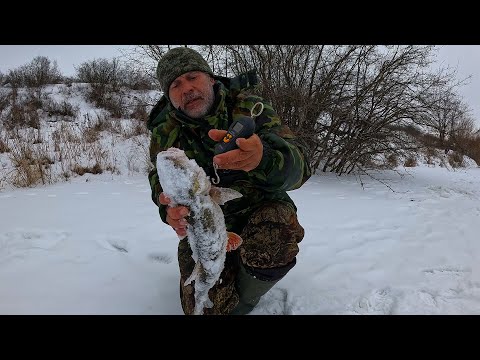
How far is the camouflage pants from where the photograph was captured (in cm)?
194

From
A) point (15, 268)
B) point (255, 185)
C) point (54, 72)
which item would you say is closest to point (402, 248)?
point (255, 185)

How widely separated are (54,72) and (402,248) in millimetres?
17051

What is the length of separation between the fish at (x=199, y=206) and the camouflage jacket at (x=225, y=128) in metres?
0.29

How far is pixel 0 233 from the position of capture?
2.87 meters

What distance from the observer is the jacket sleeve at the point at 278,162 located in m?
1.74

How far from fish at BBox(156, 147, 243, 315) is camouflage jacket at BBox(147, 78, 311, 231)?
0.96ft

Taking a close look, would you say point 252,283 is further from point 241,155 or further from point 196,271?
point 241,155

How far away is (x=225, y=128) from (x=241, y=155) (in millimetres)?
564

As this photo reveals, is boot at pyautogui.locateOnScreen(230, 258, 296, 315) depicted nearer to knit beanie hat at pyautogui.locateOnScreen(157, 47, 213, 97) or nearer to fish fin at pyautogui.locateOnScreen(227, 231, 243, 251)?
fish fin at pyautogui.locateOnScreen(227, 231, 243, 251)

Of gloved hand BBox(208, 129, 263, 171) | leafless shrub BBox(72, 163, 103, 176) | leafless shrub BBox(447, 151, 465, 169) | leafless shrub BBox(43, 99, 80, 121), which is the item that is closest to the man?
gloved hand BBox(208, 129, 263, 171)

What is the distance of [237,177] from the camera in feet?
6.60

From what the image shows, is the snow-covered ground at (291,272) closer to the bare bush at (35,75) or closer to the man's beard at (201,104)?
the man's beard at (201,104)

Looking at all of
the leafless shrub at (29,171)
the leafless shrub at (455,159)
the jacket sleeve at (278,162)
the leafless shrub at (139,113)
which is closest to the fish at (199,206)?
the jacket sleeve at (278,162)

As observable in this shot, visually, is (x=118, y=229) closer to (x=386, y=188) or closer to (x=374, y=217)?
(x=374, y=217)
